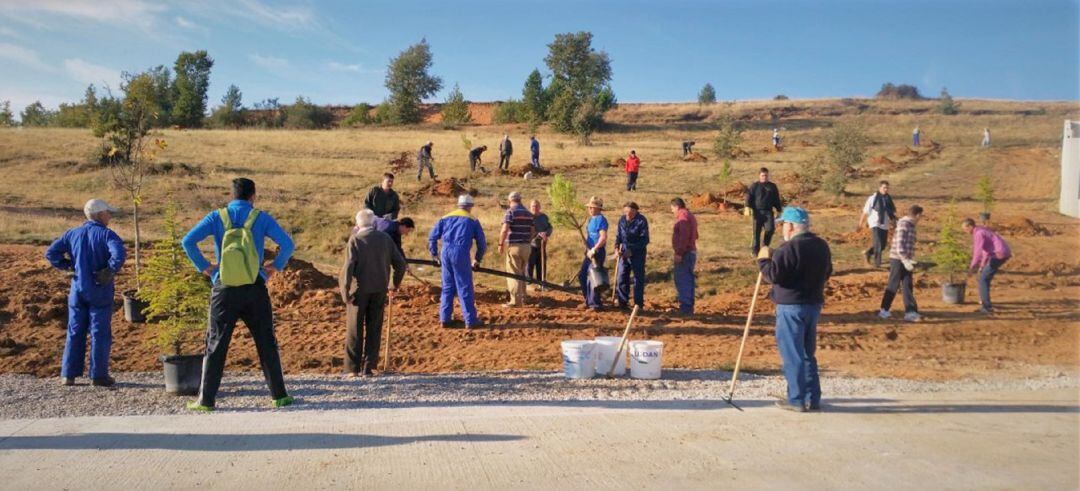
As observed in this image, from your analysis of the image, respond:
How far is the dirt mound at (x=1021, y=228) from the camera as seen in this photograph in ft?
70.9

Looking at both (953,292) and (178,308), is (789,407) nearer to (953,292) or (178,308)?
(178,308)

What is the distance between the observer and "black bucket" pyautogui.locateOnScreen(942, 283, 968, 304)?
1361 cm

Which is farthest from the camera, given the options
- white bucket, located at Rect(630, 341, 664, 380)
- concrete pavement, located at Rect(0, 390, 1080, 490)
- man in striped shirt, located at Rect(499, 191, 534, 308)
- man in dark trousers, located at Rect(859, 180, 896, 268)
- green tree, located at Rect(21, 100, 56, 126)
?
green tree, located at Rect(21, 100, 56, 126)

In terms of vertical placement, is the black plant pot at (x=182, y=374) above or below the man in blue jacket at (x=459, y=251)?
below

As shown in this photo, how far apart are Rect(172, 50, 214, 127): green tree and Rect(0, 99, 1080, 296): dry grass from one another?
1514 centimetres

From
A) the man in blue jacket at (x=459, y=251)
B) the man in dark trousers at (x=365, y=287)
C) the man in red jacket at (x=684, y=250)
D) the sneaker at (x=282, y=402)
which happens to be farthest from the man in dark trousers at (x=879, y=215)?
the sneaker at (x=282, y=402)

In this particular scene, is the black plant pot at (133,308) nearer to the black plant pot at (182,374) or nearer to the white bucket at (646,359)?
the black plant pot at (182,374)

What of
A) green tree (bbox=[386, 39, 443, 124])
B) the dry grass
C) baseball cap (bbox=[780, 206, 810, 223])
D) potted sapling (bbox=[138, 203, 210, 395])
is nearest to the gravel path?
potted sapling (bbox=[138, 203, 210, 395])

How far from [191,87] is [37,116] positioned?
10613 mm

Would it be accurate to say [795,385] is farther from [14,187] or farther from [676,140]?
[676,140]

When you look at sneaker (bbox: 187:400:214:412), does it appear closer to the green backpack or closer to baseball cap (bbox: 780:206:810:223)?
the green backpack

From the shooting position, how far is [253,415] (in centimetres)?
698

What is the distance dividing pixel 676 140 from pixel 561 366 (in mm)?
49227

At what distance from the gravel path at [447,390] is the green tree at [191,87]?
56.0 meters
